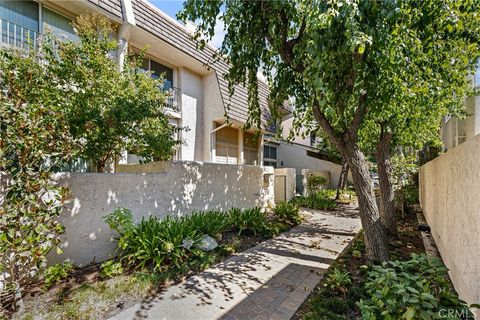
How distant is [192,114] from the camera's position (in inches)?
427

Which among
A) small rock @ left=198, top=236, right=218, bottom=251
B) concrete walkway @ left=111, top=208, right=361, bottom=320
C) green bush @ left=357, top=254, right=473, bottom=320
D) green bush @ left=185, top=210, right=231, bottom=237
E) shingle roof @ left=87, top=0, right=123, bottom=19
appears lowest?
concrete walkway @ left=111, top=208, right=361, bottom=320

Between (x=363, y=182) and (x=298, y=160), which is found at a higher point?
(x=298, y=160)

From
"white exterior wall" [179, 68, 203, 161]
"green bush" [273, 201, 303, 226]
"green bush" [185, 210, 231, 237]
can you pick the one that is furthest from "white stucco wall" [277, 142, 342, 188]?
"green bush" [185, 210, 231, 237]

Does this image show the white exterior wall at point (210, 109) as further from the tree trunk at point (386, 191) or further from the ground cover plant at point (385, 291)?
the ground cover plant at point (385, 291)

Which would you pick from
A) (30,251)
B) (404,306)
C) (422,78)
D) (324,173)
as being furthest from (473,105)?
(324,173)

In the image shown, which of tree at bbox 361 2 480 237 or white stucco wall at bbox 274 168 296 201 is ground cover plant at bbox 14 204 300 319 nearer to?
tree at bbox 361 2 480 237

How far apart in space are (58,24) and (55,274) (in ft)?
23.0

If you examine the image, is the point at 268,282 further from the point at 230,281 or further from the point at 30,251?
the point at 30,251

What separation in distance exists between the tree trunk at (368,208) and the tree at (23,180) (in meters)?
4.99

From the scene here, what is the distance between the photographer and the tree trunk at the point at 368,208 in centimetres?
432

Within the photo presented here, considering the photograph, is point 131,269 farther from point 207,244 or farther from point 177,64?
point 177,64

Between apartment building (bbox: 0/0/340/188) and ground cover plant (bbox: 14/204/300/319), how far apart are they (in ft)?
11.0

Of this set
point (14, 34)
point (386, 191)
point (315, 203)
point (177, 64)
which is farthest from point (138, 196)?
point (315, 203)

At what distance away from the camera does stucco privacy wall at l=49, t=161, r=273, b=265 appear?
432 cm
